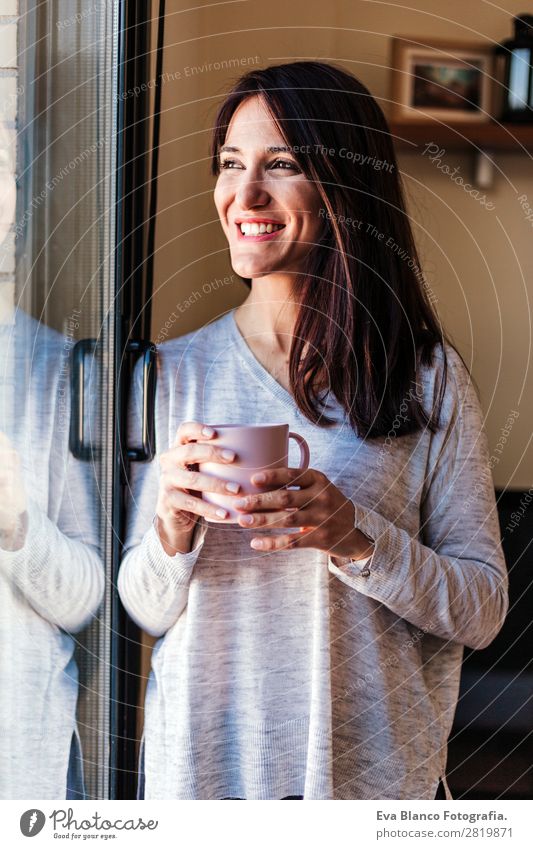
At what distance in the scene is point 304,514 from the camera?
0.41 m

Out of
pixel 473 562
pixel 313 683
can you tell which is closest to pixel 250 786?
pixel 313 683

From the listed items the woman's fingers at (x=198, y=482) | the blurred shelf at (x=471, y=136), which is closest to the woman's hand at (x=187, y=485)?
the woman's fingers at (x=198, y=482)

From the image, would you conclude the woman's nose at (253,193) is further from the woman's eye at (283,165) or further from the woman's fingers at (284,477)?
the woman's fingers at (284,477)

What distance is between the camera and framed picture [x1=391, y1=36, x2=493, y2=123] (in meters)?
0.48

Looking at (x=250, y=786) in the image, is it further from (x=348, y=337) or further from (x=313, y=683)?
(x=348, y=337)

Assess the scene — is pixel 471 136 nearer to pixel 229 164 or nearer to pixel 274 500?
pixel 229 164

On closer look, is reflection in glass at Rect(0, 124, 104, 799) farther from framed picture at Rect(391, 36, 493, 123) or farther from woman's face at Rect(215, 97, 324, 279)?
framed picture at Rect(391, 36, 493, 123)

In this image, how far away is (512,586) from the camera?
1.68 feet

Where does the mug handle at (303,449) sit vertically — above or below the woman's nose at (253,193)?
below

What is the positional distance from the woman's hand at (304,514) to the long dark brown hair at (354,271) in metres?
Answer: 0.06

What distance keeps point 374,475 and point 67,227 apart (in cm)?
21

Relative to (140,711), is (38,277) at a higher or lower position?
higher

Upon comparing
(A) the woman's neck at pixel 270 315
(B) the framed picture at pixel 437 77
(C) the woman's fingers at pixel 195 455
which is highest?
(B) the framed picture at pixel 437 77

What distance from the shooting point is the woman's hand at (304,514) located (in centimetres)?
40
